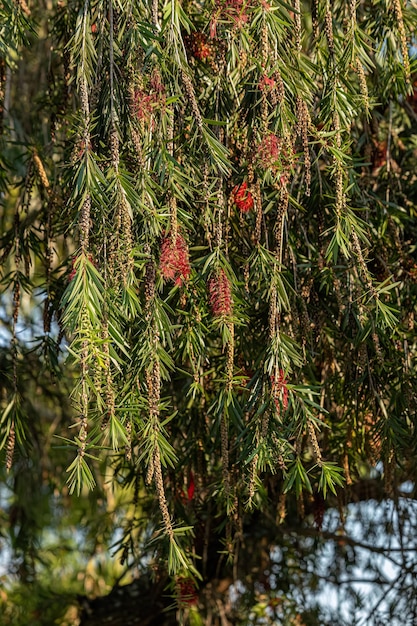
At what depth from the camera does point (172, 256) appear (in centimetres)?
180

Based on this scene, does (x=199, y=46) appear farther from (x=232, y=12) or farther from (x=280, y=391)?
(x=280, y=391)

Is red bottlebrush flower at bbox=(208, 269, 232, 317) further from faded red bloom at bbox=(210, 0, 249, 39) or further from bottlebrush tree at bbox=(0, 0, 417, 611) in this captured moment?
faded red bloom at bbox=(210, 0, 249, 39)

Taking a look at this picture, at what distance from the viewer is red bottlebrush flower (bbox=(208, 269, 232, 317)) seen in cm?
190

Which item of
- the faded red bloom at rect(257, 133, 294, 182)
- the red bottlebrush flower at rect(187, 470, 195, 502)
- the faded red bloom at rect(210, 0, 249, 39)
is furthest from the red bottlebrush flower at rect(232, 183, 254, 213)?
the red bottlebrush flower at rect(187, 470, 195, 502)

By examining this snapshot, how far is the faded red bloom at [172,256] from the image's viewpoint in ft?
5.89

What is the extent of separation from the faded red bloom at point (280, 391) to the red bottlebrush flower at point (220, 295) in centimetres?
18

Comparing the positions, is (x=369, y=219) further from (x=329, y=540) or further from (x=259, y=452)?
(x=329, y=540)

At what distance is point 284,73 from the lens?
1987 millimetres

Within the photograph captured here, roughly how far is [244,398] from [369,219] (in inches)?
33.5

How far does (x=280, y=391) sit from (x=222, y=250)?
42cm

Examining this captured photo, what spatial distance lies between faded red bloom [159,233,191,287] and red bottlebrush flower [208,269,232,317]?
3.9 inches

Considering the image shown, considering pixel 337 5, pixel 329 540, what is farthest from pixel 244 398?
pixel 329 540

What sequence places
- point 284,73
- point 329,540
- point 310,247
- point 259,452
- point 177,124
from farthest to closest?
1. point 329,540
2. point 310,247
3. point 177,124
4. point 284,73
5. point 259,452

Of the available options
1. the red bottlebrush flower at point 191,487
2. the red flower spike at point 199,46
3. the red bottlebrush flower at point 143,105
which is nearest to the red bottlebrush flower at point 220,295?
the red bottlebrush flower at point 143,105
